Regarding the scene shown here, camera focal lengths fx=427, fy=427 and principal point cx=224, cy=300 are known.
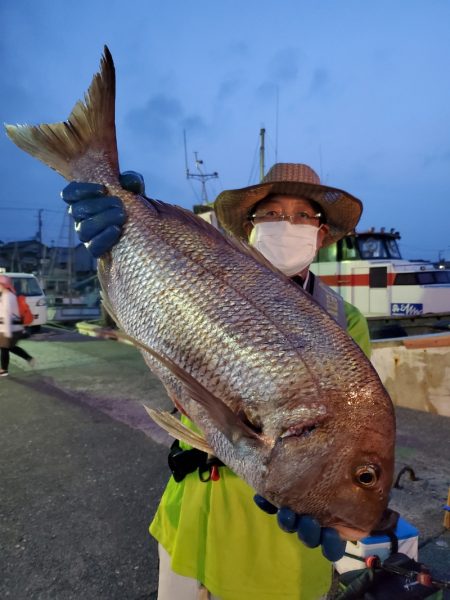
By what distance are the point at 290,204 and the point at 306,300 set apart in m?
0.73

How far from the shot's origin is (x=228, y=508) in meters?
1.59

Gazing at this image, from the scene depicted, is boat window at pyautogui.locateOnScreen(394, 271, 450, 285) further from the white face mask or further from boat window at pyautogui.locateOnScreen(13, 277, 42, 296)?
boat window at pyautogui.locateOnScreen(13, 277, 42, 296)

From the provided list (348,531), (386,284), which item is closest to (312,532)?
(348,531)

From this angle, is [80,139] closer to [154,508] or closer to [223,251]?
[223,251]

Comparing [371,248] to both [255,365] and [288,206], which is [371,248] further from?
[255,365]

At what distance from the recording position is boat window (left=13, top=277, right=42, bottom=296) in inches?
575

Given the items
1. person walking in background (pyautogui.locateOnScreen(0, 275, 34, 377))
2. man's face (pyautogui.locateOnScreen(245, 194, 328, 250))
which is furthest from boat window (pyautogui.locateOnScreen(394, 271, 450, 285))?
man's face (pyautogui.locateOnScreen(245, 194, 328, 250))

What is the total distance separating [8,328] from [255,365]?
25.9 feet

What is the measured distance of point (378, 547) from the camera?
7.04 ft

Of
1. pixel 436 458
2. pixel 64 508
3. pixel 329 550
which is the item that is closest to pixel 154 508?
pixel 64 508

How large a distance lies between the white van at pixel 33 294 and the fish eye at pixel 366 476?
47.2 ft

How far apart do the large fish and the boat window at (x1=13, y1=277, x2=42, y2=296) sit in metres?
14.4

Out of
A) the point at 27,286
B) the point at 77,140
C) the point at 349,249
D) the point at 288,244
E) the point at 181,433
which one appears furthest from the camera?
the point at 27,286

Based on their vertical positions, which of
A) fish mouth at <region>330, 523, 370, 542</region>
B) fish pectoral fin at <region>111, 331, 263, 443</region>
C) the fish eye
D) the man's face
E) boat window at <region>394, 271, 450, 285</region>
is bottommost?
fish mouth at <region>330, 523, 370, 542</region>
